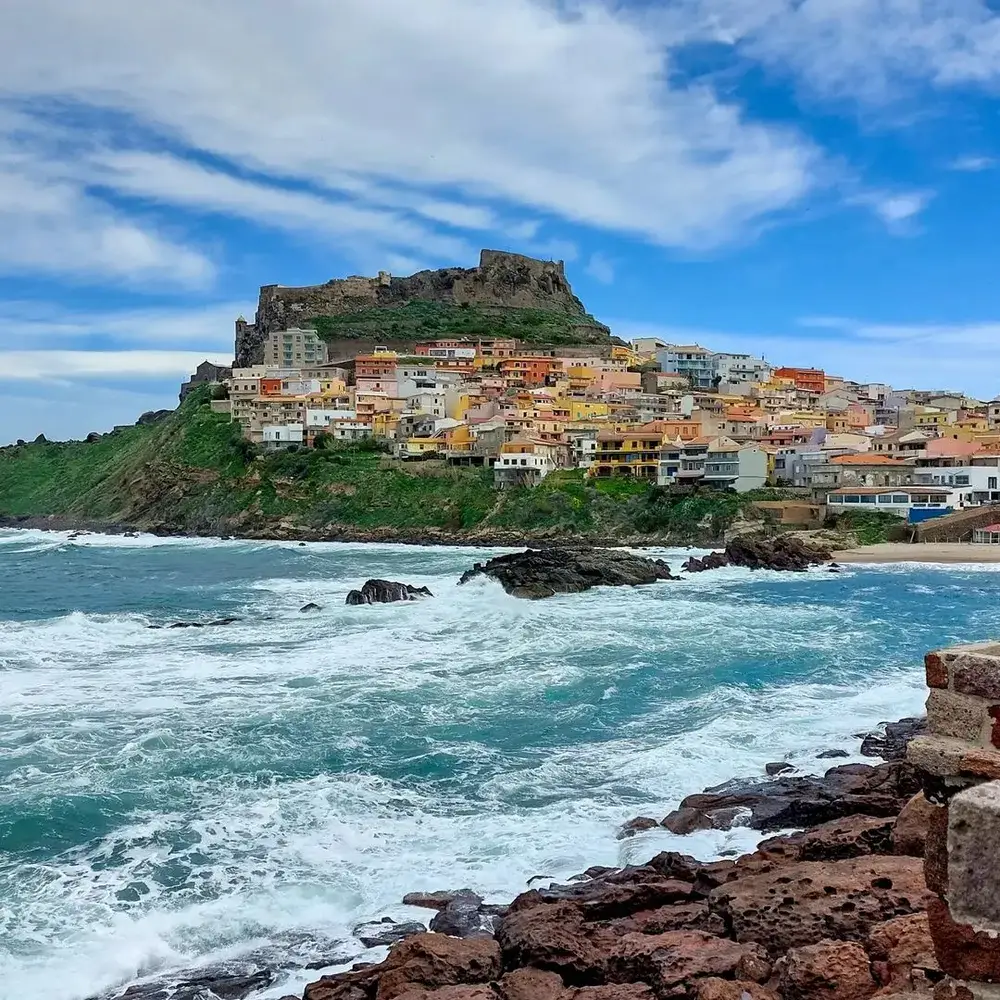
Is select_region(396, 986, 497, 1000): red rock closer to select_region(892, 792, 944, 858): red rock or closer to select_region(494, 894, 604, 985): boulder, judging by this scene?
select_region(494, 894, 604, 985): boulder

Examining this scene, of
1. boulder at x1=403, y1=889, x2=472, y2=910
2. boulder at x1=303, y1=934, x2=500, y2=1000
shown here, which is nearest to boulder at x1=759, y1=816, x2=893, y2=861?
→ boulder at x1=403, y1=889, x2=472, y2=910

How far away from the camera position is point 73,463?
376 ft

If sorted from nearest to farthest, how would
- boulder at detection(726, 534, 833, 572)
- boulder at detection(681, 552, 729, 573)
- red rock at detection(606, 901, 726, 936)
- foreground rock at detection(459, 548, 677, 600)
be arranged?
red rock at detection(606, 901, 726, 936)
foreground rock at detection(459, 548, 677, 600)
boulder at detection(681, 552, 729, 573)
boulder at detection(726, 534, 833, 572)

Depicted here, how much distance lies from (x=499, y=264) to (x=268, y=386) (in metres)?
47.1

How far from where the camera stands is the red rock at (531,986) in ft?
23.6

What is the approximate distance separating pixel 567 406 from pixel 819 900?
7610 cm

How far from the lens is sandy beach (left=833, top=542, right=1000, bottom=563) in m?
46.4

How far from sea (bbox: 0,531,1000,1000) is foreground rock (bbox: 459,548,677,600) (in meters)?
3.41

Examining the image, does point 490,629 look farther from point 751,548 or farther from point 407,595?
point 751,548

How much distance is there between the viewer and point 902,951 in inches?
248

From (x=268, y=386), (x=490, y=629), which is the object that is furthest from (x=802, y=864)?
(x=268, y=386)

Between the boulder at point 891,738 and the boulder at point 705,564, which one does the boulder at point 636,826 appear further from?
the boulder at point 705,564

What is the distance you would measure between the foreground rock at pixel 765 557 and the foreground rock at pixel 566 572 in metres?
3.90

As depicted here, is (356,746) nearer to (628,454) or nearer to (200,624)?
(200,624)
